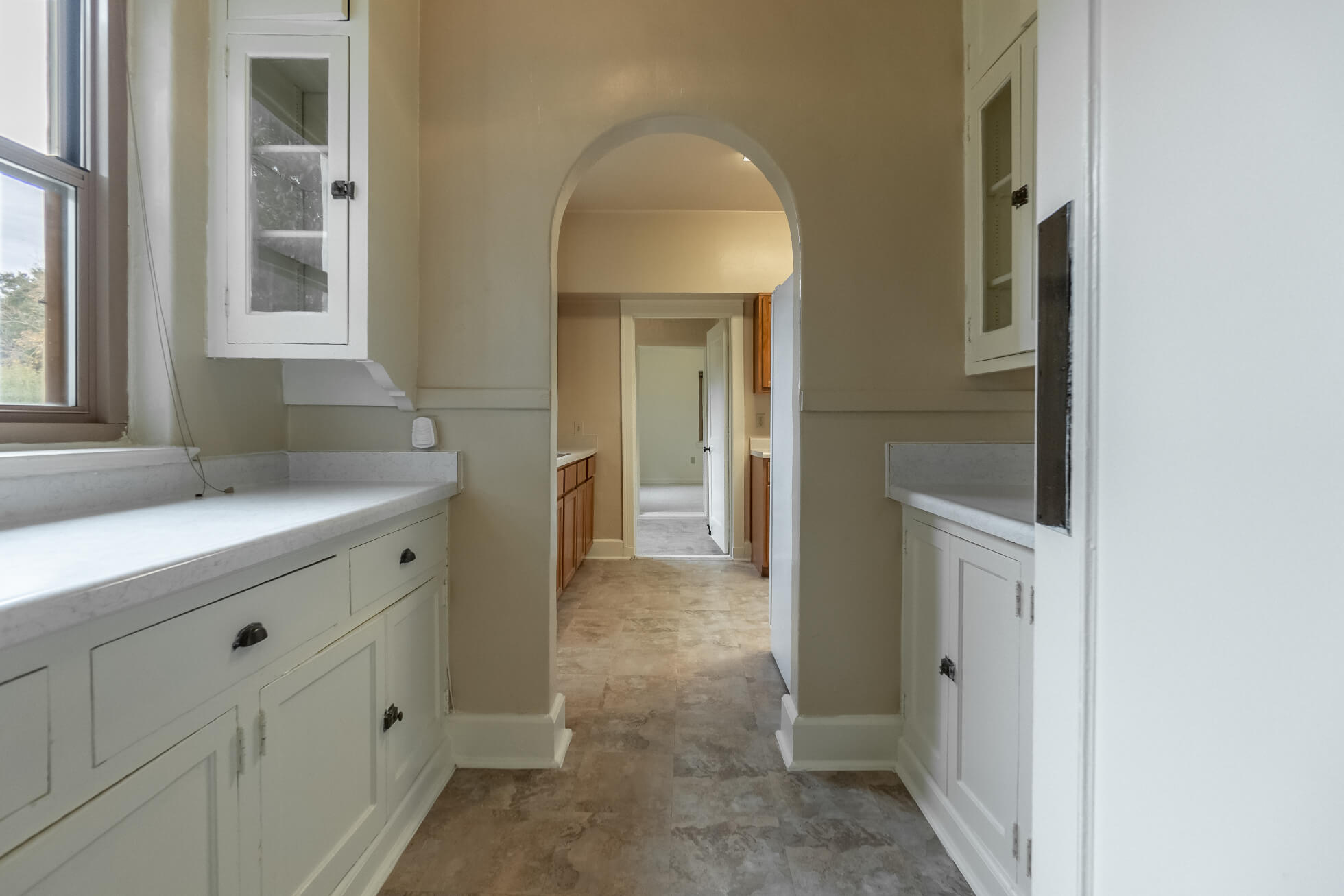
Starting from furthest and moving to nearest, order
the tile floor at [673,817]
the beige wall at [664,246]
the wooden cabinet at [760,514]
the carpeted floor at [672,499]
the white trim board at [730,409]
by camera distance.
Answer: the carpeted floor at [672,499], the white trim board at [730,409], the beige wall at [664,246], the wooden cabinet at [760,514], the tile floor at [673,817]

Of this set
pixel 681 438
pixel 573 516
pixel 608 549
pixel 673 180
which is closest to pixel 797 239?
pixel 673 180

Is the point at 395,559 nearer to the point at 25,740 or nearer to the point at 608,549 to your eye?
the point at 25,740

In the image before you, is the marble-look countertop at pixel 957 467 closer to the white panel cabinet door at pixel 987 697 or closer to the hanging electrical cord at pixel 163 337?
the white panel cabinet door at pixel 987 697

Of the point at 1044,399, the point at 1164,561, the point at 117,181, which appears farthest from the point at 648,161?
the point at 1164,561

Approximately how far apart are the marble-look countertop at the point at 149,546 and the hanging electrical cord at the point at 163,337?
0.11 metres

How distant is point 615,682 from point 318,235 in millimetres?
1952

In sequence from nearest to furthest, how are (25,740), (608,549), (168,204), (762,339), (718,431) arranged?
(25,740) < (168,204) < (762,339) < (608,549) < (718,431)

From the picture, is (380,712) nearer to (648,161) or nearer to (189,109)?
(189,109)

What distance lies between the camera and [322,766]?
4.14ft

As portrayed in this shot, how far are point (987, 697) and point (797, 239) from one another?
1.42 meters

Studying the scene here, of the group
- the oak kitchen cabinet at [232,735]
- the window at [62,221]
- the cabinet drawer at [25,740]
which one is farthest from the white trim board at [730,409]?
the cabinet drawer at [25,740]

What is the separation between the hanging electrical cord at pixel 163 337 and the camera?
150 centimetres

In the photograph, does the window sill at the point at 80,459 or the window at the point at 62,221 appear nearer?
the window sill at the point at 80,459

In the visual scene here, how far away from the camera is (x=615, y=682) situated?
8.55 ft
